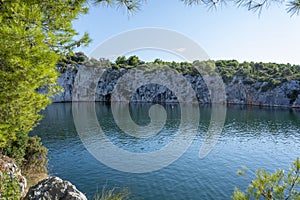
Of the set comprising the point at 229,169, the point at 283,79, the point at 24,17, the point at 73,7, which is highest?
the point at 283,79

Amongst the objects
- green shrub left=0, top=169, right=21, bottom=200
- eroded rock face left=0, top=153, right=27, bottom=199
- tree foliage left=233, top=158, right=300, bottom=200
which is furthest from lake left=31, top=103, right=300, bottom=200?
green shrub left=0, top=169, right=21, bottom=200

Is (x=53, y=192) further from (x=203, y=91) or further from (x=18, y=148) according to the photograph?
(x=203, y=91)

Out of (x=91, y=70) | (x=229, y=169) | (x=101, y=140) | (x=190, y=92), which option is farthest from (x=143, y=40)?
(x=91, y=70)

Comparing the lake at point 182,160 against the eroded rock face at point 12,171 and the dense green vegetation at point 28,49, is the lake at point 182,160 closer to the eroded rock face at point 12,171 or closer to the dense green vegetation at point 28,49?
the eroded rock face at point 12,171

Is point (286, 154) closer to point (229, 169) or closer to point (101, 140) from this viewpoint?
point (229, 169)

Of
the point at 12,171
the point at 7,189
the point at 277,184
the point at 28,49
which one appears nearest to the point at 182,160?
the point at 12,171

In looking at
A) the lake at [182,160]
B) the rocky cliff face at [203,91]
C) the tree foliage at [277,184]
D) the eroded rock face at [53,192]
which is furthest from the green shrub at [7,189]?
the rocky cliff face at [203,91]

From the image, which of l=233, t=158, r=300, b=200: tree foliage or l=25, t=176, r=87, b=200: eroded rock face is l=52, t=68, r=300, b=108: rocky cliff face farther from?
l=25, t=176, r=87, b=200: eroded rock face

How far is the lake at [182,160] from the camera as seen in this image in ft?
53.3

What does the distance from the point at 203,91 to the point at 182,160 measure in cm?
6852

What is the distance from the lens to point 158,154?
83.0 feet

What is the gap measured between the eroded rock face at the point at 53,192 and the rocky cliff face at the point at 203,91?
78400 mm

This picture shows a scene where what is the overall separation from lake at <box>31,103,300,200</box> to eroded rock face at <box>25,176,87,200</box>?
5.92 m

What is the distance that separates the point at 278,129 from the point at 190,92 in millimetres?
52796
